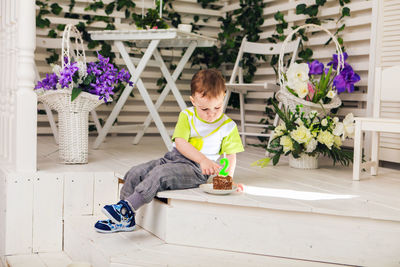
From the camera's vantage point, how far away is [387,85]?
10.00ft

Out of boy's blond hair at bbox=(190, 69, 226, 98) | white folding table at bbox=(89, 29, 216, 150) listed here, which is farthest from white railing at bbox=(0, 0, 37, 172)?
white folding table at bbox=(89, 29, 216, 150)

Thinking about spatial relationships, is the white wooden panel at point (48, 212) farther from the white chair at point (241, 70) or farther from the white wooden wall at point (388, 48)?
the white wooden wall at point (388, 48)

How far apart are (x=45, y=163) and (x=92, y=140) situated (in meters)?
1.45

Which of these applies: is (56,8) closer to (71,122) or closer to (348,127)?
(71,122)

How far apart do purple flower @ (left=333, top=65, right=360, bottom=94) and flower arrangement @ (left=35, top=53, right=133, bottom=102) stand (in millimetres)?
1460

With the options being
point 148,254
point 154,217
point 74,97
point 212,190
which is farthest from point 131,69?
point 148,254

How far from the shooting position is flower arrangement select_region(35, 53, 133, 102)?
9.56 feet

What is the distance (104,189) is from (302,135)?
3.96ft

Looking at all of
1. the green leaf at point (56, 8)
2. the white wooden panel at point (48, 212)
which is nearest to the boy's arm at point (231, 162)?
the white wooden panel at point (48, 212)

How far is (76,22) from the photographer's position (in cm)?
451

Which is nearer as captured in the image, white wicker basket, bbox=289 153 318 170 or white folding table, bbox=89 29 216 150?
white wicker basket, bbox=289 153 318 170

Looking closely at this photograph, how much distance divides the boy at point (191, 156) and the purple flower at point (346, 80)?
123 cm

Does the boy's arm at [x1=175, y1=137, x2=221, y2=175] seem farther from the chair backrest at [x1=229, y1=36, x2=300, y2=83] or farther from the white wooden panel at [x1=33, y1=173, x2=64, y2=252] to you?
the chair backrest at [x1=229, y1=36, x2=300, y2=83]

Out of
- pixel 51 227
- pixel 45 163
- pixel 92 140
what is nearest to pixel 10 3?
pixel 45 163
